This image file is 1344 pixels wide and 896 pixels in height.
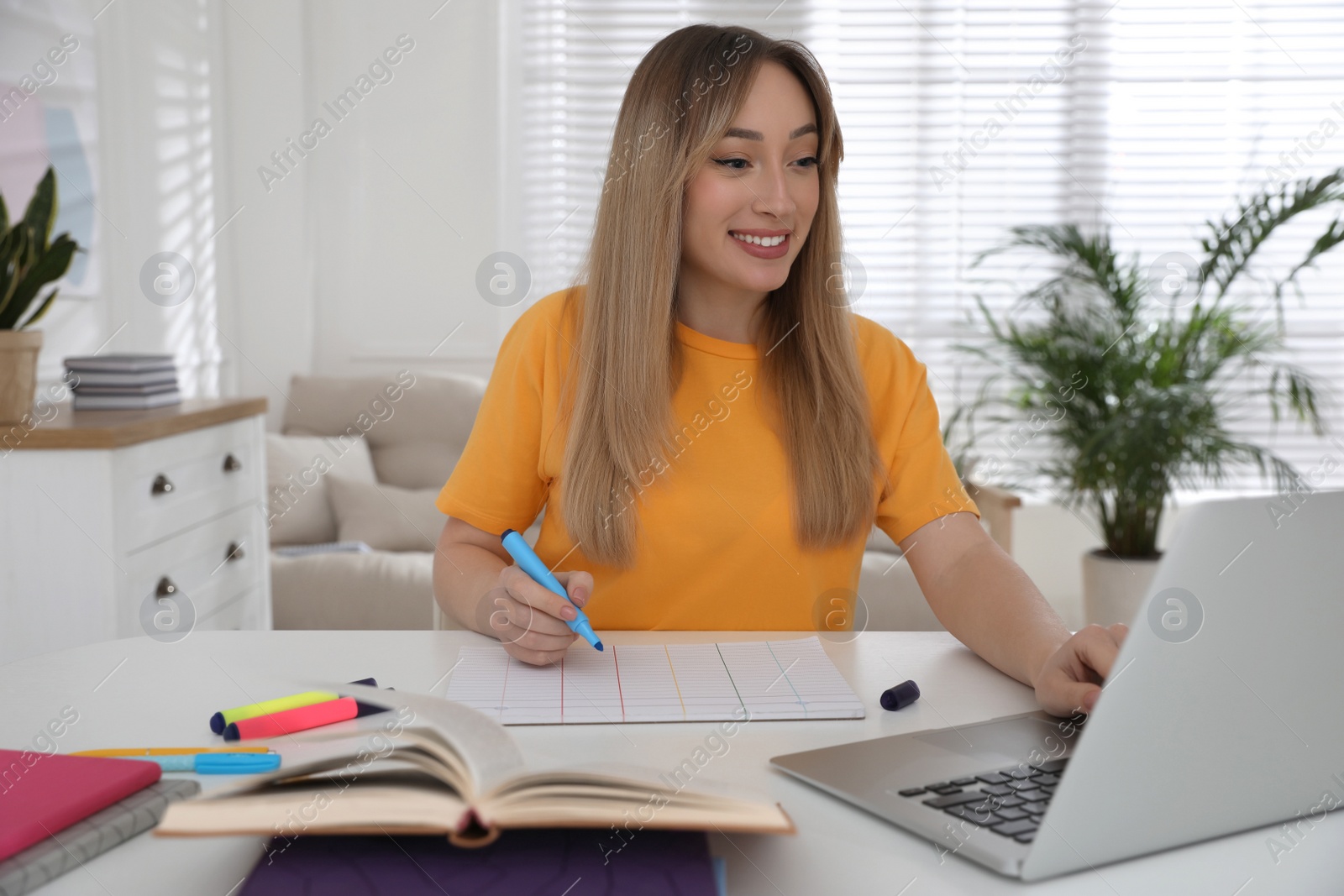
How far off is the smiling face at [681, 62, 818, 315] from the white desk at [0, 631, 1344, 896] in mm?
500

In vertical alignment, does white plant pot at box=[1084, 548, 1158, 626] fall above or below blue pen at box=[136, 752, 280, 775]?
below

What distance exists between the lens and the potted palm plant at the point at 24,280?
6.32ft

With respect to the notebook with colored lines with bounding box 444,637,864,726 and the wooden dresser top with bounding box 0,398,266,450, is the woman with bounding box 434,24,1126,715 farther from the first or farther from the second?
the wooden dresser top with bounding box 0,398,266,450

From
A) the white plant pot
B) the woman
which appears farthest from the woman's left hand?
the white plant pot

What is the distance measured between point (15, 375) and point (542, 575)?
142 centimetres

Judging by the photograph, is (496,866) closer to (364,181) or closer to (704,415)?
(704,415)

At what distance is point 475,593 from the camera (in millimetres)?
1221

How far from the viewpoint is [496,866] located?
59 centimetres

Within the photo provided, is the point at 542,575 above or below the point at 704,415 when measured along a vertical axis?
below

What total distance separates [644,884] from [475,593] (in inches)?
26.9

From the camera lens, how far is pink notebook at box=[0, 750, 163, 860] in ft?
2.06

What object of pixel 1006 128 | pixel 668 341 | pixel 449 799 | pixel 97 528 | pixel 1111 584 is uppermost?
pixel 1006 128

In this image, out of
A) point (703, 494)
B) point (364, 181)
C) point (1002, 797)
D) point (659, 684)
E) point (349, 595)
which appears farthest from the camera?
point (364, 181)

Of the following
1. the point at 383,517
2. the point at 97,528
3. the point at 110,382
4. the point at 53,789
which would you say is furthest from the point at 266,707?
the point at 383,517
